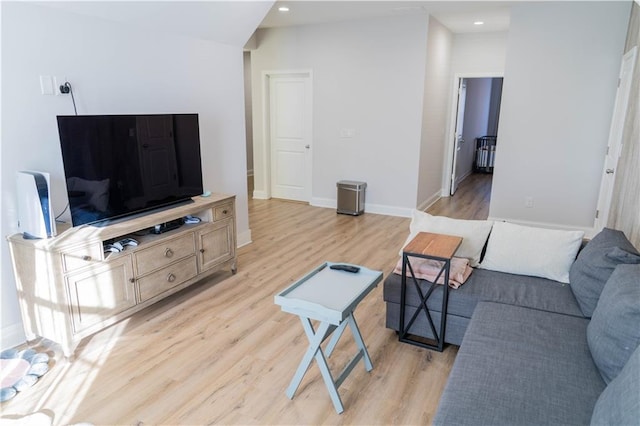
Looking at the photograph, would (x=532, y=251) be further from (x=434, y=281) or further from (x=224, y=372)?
(x=224, y=372)

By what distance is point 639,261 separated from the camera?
2.05m

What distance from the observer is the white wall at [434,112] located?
5652 mm

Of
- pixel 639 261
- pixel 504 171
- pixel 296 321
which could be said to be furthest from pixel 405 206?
pixel 639 261

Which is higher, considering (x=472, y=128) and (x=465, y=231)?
(x=472, y=128)

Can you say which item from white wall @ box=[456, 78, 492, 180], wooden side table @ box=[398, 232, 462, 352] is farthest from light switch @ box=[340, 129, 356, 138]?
wooden side table @ box=[398, 232, 462, 352]

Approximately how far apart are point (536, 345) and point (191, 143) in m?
2.84

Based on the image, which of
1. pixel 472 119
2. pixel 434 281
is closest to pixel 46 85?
pixel 434 281

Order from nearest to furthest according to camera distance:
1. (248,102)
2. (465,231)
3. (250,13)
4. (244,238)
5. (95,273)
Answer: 1. (95,273)
2. (465,231)
3. (250,13)
4. (244,238)
5. (248,102)

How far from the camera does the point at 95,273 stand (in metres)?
2.57

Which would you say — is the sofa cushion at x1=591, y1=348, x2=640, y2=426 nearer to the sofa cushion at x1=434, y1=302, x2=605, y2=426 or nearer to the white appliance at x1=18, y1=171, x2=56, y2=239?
the sofa cushion at x1=434, y1=302, x2=605, y2=426

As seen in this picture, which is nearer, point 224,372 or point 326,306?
point 326,306

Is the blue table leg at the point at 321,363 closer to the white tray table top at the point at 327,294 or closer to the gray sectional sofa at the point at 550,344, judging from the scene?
the white tray table top at the point at 327,294

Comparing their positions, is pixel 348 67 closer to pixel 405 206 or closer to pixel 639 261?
pixel 405 206

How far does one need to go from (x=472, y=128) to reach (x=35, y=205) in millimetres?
8570
